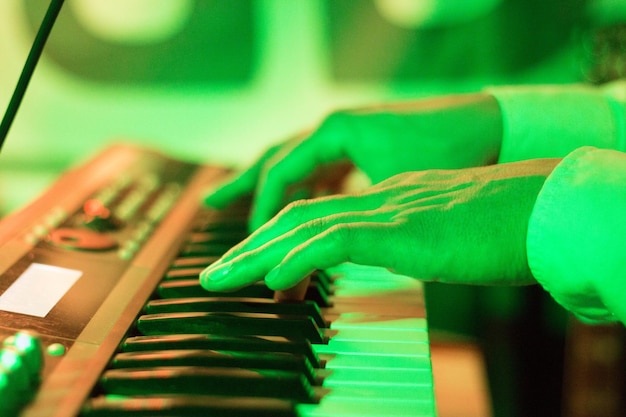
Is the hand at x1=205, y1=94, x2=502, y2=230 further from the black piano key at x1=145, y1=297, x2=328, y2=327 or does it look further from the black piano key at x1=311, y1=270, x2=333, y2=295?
the black piano key at x1=145, y1=297, x2=328, y2=327

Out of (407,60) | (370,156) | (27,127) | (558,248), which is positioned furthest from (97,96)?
(558,248)

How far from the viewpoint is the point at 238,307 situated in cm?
A: 77

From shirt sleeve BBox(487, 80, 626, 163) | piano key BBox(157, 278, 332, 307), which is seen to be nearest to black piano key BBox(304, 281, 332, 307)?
piano key BBox(157, 278, 332, 307)

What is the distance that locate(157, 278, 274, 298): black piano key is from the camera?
31.7 inches

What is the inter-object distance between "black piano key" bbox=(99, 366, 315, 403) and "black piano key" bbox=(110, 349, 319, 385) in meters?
0.02

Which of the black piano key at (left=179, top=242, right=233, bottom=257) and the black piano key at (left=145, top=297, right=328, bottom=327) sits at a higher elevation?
the black piano key at (left=179, top=242, right=233, bottom=257)

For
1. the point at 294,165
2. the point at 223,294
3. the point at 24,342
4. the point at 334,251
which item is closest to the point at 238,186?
the point at 294,165

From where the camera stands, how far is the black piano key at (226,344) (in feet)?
2.23

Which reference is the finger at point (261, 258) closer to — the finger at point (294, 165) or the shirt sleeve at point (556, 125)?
the finger at point (294, 165)

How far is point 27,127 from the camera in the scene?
1.96 m

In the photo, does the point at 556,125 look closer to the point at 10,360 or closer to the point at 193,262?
the point at 193,262

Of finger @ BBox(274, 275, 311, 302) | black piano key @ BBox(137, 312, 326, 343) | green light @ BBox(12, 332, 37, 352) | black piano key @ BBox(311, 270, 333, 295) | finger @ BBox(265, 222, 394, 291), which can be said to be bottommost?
green light @ BBox(12, 332, 37, 352)

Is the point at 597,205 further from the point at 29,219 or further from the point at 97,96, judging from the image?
the point at 97,96

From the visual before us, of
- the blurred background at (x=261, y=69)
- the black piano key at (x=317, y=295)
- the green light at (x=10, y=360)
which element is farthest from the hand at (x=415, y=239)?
the blurred background at (x=261, y=69)
